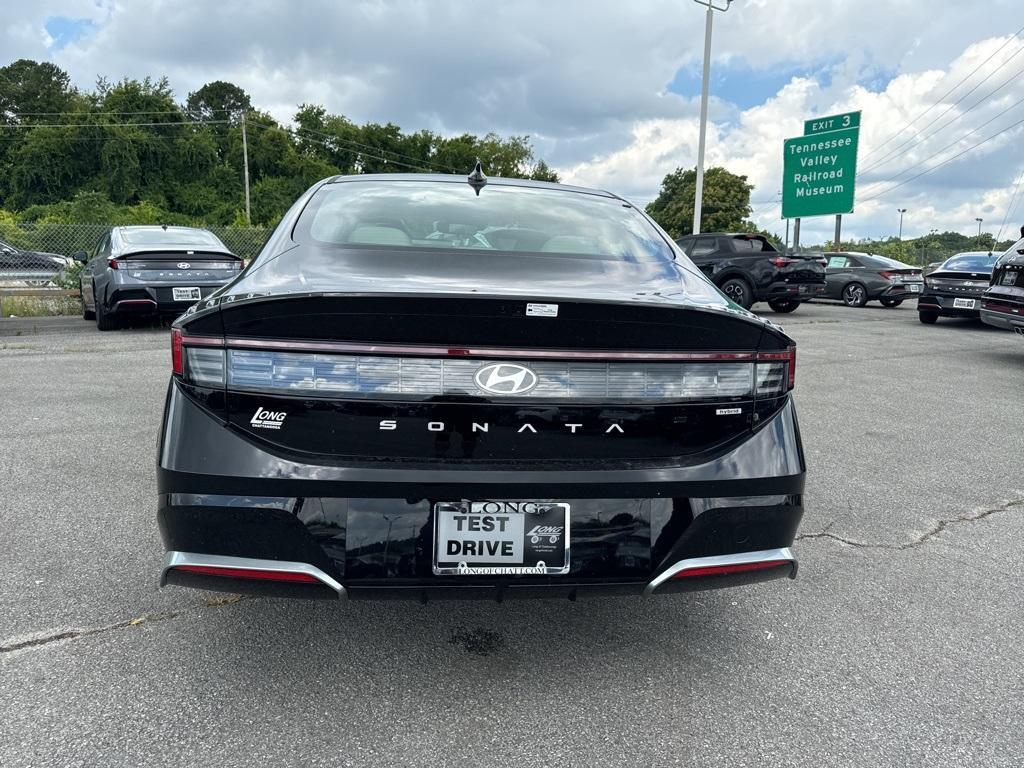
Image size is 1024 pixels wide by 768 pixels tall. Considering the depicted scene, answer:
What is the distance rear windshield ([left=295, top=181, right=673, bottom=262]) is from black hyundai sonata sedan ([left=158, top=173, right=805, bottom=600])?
570mm

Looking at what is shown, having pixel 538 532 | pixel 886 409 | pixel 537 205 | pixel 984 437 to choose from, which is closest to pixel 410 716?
pixel 538 532

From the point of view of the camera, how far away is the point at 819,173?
23344 millimetres

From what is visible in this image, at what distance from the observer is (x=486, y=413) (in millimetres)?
1933

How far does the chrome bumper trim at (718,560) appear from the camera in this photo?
203cm

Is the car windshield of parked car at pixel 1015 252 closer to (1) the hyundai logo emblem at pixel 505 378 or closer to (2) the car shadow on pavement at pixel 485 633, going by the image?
(2) the car shadow on pavement at pixel 485 633

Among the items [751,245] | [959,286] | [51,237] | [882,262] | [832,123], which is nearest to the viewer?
[959,286]

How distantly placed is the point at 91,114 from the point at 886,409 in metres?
63.1

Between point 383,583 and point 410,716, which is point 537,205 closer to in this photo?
point 383,583

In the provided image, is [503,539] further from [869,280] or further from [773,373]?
[869,280]

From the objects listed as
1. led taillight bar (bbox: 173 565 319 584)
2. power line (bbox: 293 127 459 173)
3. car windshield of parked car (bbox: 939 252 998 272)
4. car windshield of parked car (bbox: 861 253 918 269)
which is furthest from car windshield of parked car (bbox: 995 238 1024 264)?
power line (bbox: 293 127 459 173)

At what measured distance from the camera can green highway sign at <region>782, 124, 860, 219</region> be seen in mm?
22688

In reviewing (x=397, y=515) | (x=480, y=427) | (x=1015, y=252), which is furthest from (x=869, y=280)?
(x=397, y=515)

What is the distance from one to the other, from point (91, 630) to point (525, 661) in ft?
4.65

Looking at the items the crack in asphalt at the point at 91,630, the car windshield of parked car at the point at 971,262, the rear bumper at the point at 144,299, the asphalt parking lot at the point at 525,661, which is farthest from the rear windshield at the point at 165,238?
the car windshield of parked car at the point at 971,262
